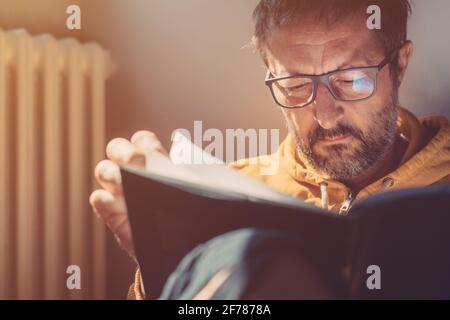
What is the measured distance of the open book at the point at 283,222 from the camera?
98cm

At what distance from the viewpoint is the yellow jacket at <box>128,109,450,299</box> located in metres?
1.19

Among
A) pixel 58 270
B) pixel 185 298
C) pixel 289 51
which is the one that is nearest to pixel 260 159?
pixel 289 51

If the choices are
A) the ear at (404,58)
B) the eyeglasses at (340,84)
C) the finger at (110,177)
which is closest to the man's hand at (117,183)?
the finger at (110,177)

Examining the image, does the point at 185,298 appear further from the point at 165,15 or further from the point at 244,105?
the point at 165,15

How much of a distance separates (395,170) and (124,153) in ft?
1.78

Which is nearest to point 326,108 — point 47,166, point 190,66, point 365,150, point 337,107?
point 337,107

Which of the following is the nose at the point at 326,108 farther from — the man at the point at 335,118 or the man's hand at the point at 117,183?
the man's hand at the point at 117,183

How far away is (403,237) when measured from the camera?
1059 millimetres

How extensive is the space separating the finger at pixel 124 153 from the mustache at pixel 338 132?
352mm

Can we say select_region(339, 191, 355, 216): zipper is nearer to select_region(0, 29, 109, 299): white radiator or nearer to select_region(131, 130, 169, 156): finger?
select_region(131, 130, 169, 156): finger

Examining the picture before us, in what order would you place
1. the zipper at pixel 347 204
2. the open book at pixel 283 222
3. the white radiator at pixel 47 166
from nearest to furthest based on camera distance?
the open book at pixel 283 222
the zipper at pixel 347 204
the white radiator at pixel 47 166

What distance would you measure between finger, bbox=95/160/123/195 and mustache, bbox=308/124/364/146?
40cm

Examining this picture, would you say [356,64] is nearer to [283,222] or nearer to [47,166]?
[283,222]
